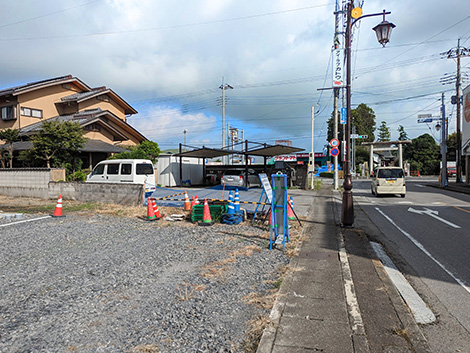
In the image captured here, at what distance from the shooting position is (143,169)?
47.9ft

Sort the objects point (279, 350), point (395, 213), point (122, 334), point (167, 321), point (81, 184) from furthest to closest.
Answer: point (81, 184) → point (395, 213) → point (167, 321) → point (122, 334) → point (279, 350)

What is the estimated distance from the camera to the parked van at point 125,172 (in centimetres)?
1428

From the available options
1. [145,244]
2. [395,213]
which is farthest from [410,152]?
[145,244]

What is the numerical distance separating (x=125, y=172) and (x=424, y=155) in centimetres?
6142

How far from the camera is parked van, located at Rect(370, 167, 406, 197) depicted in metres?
17.0

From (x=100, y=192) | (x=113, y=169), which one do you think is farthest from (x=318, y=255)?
(x=113, y=169)

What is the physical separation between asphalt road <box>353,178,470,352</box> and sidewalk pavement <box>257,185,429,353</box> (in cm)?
38

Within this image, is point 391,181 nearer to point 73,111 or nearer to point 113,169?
point 113,169

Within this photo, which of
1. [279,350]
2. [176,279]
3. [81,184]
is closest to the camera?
[279,350]

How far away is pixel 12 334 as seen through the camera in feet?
10.4

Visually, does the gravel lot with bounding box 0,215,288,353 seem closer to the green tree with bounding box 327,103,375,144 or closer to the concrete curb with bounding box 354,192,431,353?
the concrete curb with bounding box 354,192,431,353

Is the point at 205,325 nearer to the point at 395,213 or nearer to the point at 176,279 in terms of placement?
the point at 176,279

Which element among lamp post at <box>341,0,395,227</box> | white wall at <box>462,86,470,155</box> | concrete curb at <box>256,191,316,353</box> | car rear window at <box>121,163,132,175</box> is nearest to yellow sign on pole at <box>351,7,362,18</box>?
lamp post at <box>341,0,395,227</box>

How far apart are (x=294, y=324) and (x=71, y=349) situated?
2158 millimetres
